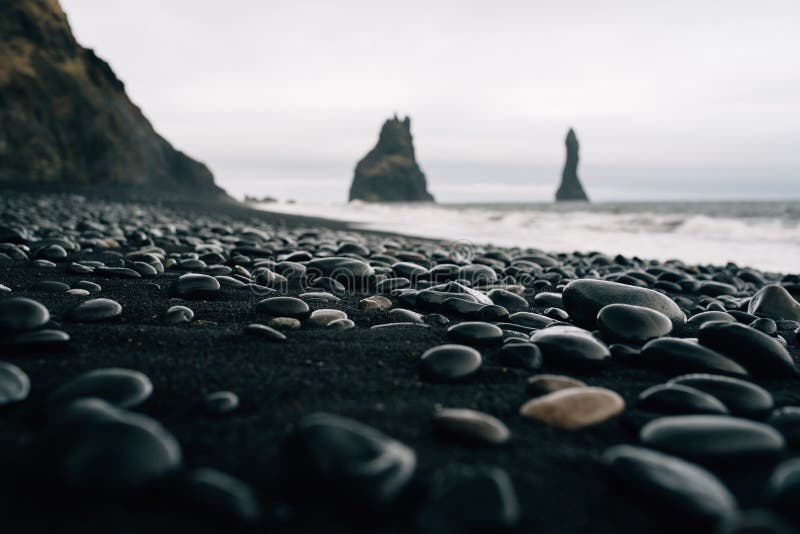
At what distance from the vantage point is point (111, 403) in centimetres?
115

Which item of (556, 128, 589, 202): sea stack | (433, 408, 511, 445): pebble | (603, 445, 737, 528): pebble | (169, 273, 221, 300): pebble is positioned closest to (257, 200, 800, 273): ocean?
(169, 273, 221, 300): pebble

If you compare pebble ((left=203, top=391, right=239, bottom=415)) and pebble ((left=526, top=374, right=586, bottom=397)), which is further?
pebble ((left=526, top=374, right=586, bottom=397))

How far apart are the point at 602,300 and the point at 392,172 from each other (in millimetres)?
105504

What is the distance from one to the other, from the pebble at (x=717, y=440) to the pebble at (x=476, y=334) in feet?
2.66

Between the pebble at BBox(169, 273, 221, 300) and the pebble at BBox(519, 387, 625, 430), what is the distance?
181cm

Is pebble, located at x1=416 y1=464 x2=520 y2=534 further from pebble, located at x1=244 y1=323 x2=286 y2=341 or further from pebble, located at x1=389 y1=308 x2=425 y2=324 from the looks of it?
pebble, located at x1=389 y1=308 x2=425 y2=324

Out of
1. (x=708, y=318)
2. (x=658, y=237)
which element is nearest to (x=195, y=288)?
(x=708, y=318)

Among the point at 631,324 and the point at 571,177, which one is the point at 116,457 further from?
the point at 571,177

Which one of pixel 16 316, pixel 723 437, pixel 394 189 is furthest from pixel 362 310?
pixel 394 189

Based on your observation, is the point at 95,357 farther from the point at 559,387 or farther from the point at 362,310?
the point at 559,387

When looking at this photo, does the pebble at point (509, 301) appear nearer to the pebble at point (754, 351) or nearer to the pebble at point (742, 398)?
the pebble at point (754, 351)

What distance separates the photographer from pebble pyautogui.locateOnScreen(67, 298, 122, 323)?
1915 mm

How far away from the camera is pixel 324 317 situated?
84.6 inches

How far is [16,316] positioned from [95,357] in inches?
12.4
